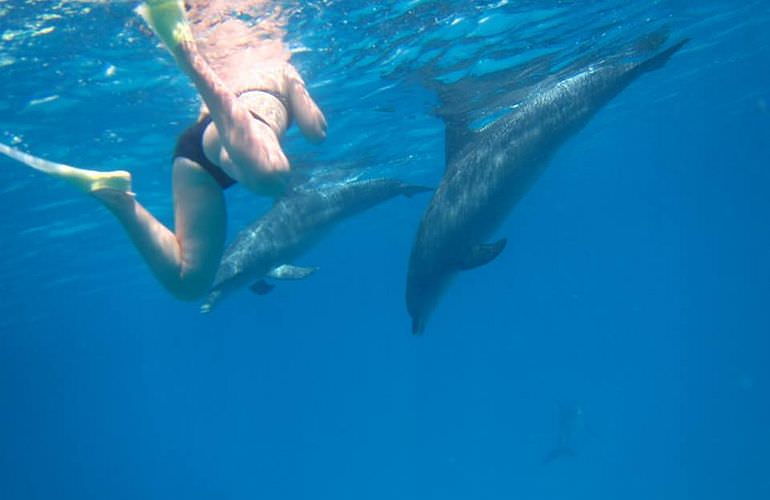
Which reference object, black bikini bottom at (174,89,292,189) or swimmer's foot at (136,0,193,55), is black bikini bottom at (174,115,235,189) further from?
swimmer's foot at (136,0,193,55)

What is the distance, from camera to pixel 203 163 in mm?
5363

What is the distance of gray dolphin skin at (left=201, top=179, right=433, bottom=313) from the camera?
11.3 m

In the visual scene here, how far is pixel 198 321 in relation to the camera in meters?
61.7

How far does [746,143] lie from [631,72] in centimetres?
5988

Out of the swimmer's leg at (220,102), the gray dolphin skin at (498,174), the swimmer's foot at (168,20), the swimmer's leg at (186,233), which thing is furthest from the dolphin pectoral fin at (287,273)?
the swimmer's foot at (168,20)

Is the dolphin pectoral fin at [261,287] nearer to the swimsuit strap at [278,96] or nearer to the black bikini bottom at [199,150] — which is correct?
the swimsuit strap at [278,96]

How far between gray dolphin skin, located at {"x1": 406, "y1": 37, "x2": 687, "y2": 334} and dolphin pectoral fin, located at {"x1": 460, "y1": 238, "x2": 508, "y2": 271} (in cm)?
1

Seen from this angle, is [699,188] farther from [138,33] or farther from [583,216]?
[138,33]

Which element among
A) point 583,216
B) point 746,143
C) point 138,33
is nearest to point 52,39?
point 138,33

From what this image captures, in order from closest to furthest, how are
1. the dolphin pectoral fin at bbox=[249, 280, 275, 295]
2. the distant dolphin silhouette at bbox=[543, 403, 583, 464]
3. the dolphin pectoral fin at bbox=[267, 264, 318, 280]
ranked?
the dolphin pectoral fin at bbox=[249, 280, 275, 295] < the dolphin pectoral fin at bbox=[267, 264, 318, 280] < the distant dolphin silhouette at bbox=[543, 403, 583, 464]

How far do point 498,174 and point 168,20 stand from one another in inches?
200

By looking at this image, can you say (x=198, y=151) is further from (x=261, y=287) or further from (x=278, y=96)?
(x=261, y=287)

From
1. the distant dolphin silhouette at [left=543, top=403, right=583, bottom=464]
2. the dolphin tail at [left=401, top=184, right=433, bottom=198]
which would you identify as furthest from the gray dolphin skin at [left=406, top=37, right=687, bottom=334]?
the distant dolphin silhouette at [left=543, top=403, right=583, bottom=464]

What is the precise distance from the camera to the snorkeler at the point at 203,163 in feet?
13.7
